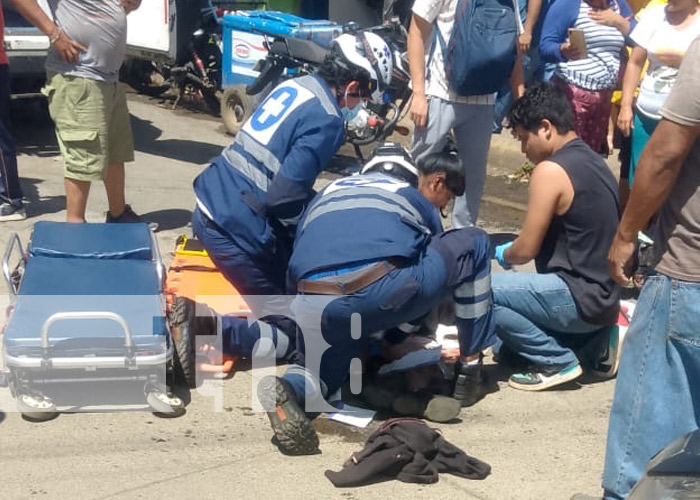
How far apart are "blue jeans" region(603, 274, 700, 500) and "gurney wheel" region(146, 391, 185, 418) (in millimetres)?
1814

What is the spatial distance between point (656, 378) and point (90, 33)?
3989 mm

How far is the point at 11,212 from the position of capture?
713 cm

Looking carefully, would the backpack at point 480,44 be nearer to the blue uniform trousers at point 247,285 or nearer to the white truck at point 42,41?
the blue uniform trousers at point 247,285

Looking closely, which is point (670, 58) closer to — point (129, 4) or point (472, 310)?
point (472, 310)

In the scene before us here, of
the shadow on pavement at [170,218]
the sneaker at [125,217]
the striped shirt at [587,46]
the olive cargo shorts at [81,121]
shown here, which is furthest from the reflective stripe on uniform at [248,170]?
the striped shirt at [587,46]

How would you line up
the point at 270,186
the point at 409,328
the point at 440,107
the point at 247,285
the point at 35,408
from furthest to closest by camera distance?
1. the point at 440,107
2. the point at 247,285
3. the point at 270,186
4. the point at 409,328
5. the point at 35,408

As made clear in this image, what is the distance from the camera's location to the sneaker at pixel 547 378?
5016mm

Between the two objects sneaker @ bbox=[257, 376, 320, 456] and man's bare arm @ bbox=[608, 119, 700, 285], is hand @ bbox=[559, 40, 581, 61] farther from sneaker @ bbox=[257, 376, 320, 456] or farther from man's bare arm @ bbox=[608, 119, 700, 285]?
man's bare arm @ bbox=[608, 119, 700, 285]

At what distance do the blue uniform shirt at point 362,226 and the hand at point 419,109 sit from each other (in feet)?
4.98

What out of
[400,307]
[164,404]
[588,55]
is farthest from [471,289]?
[588,55]

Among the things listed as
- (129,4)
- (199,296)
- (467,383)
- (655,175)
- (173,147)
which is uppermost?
(655,175)

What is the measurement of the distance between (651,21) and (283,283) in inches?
97.6

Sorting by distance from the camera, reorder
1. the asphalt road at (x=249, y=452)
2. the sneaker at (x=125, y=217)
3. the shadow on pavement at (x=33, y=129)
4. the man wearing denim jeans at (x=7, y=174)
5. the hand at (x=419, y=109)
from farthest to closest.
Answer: the shadow on pavement at (x=33, y=129) → the man wearing denim jeans at (x=7, y=174) → the sneaker at (x=125, y=217) → the hand at (x=419, y=109) → the asphalt road at (x=249, y=452)

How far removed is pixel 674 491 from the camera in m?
2.58
